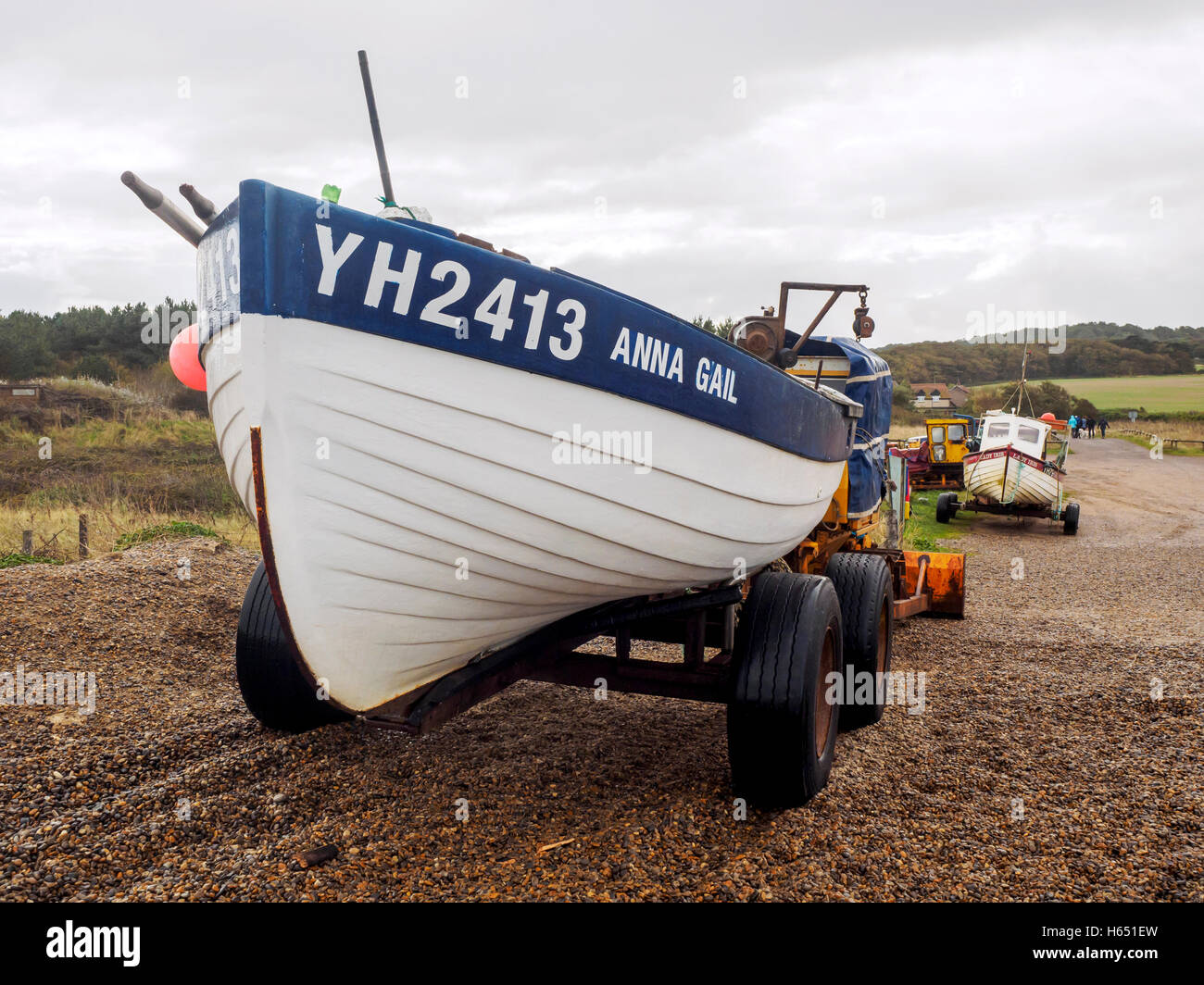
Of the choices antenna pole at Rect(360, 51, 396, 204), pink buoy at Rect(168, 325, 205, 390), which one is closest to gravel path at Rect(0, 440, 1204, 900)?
pink buoy at Rect(168, 325, 205, 390)

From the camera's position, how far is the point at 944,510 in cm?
1600

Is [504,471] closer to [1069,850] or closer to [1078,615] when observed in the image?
[1069,850]

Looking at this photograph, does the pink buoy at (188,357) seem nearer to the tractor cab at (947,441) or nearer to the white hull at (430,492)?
the white hull at (430,492)

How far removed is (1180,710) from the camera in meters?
4.71

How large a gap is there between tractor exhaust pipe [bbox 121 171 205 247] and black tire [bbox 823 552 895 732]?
3.31 m

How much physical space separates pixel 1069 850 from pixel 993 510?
13232 mm

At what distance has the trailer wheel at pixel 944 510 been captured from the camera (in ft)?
52.5

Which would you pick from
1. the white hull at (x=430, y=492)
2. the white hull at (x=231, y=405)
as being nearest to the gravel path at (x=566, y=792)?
the white hull at (x=430, y=492)

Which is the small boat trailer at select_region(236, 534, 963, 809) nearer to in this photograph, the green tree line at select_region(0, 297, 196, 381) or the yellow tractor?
the yellow tractor

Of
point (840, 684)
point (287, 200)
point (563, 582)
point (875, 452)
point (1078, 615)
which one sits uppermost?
point (287, 200)

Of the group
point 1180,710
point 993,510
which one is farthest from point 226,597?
point 993,510

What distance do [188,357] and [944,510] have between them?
14846mm

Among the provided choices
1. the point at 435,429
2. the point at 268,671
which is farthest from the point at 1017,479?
the point at 435,429

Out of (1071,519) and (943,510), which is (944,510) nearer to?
(943,510)
